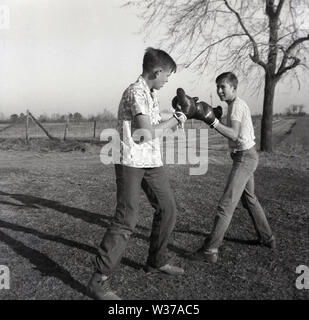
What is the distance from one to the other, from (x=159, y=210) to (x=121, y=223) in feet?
1.45

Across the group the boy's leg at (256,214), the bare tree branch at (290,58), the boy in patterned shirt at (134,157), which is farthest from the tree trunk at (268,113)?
the boy in patterned shirt at (134,157)

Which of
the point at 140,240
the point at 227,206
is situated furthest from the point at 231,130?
the point at 140,240

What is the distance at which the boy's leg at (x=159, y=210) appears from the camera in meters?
3.47

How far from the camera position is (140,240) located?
15.1 ft

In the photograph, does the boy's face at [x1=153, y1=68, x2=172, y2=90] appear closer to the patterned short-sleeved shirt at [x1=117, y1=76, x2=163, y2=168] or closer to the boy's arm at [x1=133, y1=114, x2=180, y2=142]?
the patterned short-sleeved shirt at [x1=117, y1=76, x2=163, y2=168]

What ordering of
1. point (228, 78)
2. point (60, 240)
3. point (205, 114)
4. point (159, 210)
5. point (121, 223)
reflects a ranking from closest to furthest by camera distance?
point (121, 223), point (159, 210), point (205, 114), point (228, 78), point (60, 240)

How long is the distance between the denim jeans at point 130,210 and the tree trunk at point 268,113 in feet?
38.6

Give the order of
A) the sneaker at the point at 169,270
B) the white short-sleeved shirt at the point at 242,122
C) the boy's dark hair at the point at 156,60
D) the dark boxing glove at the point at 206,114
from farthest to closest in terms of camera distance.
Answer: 1. the white short-sleeved shirt at the point at 242,122
2. the dark boxing glove at the point at 206,114
3. the sneaker at the point at 169,270
4. the boy's dark hair at the point at 156,60

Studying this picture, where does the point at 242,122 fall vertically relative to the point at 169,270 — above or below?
above

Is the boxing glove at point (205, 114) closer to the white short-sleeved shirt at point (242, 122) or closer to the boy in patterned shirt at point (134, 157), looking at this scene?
the white short-sleeved shirt at point (242, 122)

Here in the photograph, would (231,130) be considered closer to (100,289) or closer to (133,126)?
(133,126)

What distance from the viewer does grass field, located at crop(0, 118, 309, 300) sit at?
3373 millimetres
